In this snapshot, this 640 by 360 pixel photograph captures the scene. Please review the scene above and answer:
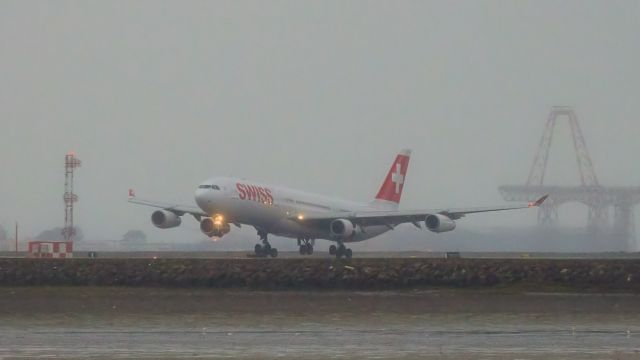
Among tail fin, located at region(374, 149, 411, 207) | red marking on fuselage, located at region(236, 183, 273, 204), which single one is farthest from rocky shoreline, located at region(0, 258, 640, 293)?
tail fin, located at region(374, 149, 411, 207)

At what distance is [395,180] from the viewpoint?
3745 inches

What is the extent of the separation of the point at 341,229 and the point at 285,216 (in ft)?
12.4

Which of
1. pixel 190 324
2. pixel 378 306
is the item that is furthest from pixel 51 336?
pixel 378 306

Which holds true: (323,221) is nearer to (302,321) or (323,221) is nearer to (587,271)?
(587,271)

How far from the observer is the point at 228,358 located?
23.4 metres

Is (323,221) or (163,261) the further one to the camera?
(323,221)

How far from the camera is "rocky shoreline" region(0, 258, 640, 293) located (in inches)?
1710

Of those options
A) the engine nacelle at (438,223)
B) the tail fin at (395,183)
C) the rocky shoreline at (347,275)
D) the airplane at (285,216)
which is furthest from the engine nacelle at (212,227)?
the rocky shoreline at (347,275)

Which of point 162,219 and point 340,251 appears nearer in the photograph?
point 162,219

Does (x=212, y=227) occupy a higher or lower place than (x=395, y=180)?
lower

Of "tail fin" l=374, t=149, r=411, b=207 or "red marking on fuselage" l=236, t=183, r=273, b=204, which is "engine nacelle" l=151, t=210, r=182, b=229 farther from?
"tail fin" l=374, t=149, r=411, b=207

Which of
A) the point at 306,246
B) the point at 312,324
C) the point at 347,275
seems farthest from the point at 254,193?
the point at 312,324

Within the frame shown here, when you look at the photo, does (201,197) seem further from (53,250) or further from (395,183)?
(395,183)

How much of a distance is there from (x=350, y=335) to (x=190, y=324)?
16.6ft
